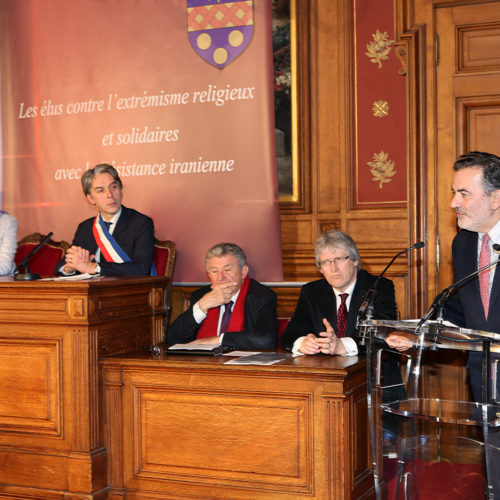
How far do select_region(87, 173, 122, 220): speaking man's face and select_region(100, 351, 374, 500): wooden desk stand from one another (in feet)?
3.66

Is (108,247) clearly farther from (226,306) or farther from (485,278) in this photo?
(485,278)

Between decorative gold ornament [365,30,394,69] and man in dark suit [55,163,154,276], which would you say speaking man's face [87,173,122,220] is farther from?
decorative gold ornament [365,30,394,69]

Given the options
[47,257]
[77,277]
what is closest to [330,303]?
[77,277]

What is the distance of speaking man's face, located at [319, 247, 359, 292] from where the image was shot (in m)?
3.59

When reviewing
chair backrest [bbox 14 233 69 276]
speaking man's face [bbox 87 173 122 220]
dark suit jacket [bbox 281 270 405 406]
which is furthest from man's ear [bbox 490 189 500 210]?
chair backrest [bbox 14 233 69 276]

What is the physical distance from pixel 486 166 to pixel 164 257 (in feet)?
7.16

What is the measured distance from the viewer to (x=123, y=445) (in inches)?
133

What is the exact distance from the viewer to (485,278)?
9.18 feet

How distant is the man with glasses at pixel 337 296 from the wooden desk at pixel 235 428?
1.18ft

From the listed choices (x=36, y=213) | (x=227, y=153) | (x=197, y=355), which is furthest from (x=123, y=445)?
(x=36, y=213)

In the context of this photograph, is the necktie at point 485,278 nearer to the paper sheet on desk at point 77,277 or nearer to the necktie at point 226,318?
the necktie at point 226,318

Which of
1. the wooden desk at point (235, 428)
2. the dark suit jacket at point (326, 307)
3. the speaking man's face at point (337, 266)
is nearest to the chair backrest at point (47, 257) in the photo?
the wooden desk at point (235, 428)

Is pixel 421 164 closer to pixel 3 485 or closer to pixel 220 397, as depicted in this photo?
pixel 220 397

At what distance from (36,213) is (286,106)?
189cm
